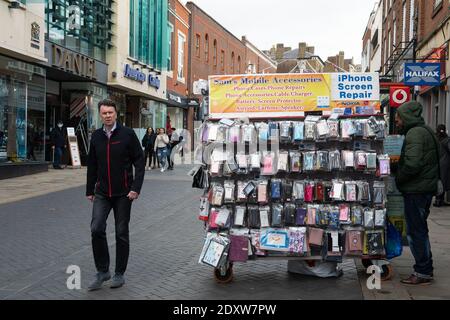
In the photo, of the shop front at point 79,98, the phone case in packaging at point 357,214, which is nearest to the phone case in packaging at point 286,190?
the phone case in packaging at point 357,214

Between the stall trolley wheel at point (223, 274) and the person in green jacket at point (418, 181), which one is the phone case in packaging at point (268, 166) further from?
the person in green jacket at point (418, 181)

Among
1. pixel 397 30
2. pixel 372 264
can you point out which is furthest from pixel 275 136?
pixel 397 30

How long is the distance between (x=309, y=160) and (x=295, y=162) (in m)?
0.14

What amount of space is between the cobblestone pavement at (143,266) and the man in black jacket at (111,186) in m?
0.27

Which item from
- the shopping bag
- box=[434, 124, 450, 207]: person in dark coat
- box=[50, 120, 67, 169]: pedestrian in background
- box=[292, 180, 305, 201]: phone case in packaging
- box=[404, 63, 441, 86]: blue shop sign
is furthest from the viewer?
box=[50, 120, 67, 169]: pedestrian in background

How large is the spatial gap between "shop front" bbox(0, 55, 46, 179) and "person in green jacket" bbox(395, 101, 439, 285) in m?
13.8

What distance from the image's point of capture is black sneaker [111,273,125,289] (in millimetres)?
5512

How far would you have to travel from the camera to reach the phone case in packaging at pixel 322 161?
5559mm

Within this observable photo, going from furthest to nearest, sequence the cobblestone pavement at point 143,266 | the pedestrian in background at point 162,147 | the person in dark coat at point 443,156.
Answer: the pedestrian in background at point 162,147
the person in dark coat at point 443,156
the cobblestone pavement at point 143,266

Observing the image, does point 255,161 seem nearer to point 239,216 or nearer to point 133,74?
point 239,216

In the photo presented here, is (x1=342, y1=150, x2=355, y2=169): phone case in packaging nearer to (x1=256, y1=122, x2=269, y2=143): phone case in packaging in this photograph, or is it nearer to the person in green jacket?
the person in green jacket

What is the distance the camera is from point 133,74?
86.5ft

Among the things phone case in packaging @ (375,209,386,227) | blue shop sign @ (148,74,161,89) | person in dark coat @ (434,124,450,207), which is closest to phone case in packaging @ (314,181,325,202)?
phone case in packaging @ (375,209,386,227)
